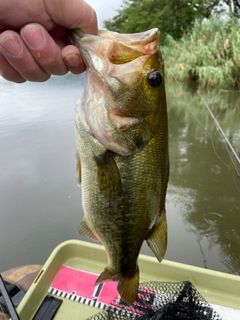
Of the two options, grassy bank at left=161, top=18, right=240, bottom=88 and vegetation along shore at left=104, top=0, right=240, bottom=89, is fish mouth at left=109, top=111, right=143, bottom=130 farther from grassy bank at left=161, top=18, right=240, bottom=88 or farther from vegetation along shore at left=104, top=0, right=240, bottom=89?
grassy bank at left=161, top=18, right=240, bottom=88

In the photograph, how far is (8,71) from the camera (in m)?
1.35

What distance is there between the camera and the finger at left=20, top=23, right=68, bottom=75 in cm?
113

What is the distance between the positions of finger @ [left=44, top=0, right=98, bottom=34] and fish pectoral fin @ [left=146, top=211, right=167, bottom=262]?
871 millimetres

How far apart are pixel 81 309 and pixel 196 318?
801 millimetres

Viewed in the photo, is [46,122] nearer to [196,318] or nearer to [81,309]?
[81,309]

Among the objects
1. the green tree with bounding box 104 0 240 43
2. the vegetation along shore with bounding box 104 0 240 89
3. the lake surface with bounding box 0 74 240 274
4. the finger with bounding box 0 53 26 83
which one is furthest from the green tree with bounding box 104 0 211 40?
the finger with bounding box 0 53 26 83

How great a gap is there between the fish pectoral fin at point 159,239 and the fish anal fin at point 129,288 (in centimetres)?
19

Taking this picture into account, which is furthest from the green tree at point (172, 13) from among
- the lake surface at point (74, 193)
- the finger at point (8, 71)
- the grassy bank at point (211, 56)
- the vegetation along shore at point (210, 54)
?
the finger at point (8, 71)

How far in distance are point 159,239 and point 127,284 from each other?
29cm

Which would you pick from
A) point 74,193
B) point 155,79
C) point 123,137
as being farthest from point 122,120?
point 74,193

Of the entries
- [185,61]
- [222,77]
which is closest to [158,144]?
[222,77]

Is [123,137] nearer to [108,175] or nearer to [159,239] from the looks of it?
[108,175]

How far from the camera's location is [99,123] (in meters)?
1.28

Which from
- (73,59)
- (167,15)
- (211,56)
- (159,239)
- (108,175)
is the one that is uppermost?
(73,59)
